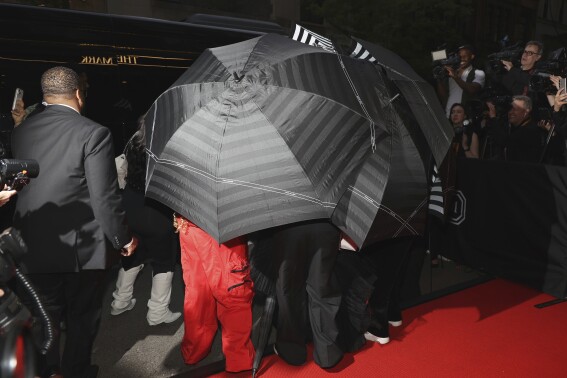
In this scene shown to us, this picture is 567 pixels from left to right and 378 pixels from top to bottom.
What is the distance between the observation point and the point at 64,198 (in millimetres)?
3068

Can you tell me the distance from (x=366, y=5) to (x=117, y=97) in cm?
1347

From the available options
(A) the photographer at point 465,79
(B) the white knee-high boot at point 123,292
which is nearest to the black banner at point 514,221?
(A) the photographer at point 465,79

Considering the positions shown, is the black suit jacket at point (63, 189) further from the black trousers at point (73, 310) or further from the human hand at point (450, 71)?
the human hand at point (450, 71)

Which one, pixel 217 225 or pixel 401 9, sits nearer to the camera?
pixel 217 225

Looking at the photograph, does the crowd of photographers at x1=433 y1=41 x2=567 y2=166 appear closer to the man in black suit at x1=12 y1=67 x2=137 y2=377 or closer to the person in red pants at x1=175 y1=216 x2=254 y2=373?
the person in red pants at x1=175 y1=216 x2=254 y2=373

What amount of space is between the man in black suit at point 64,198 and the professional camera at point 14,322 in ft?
1.34

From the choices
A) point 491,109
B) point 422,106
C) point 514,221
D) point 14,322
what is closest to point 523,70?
point 491,109

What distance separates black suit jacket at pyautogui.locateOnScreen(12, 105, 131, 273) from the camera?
9.96 ft

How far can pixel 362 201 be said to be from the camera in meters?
2.66

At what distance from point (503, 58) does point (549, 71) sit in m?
1.51

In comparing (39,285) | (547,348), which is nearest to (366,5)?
(547,348)

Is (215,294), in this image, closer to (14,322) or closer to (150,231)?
(150,231)

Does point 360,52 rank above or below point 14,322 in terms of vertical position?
above

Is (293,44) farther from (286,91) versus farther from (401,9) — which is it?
(401,9)
